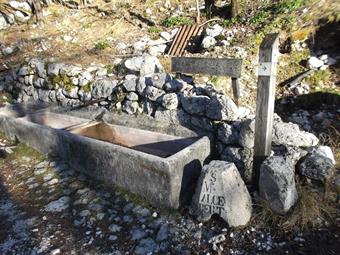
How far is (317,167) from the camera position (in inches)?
122

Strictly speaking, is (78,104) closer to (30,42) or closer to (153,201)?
(153,201)

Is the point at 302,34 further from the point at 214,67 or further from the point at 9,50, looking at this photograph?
the point at 9,50

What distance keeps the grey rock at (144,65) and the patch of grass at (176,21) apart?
136 inches

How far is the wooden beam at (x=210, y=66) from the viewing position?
156 inches

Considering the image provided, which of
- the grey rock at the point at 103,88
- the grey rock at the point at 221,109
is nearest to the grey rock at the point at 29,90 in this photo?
the grey rock at the point at 103,88

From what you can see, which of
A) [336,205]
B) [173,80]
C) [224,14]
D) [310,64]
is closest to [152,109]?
[173,80]

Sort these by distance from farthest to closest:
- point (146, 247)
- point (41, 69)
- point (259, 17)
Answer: point (259, 17) → point (41, 69) → point (146, 247)

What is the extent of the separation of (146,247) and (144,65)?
11.6 feet

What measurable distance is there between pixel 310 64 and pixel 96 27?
650cm

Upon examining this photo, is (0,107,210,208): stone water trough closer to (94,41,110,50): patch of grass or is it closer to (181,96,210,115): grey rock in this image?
(181,96,210,115): grey rock

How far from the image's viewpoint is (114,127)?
Result: 16.4 ft

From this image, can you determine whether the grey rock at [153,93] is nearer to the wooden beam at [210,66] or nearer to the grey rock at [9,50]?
the wooden beam at [210,66]

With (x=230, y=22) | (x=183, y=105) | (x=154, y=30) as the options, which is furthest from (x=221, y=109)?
(x=154, y=30)

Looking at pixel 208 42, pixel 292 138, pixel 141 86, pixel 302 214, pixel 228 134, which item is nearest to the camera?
pixel 302 214
